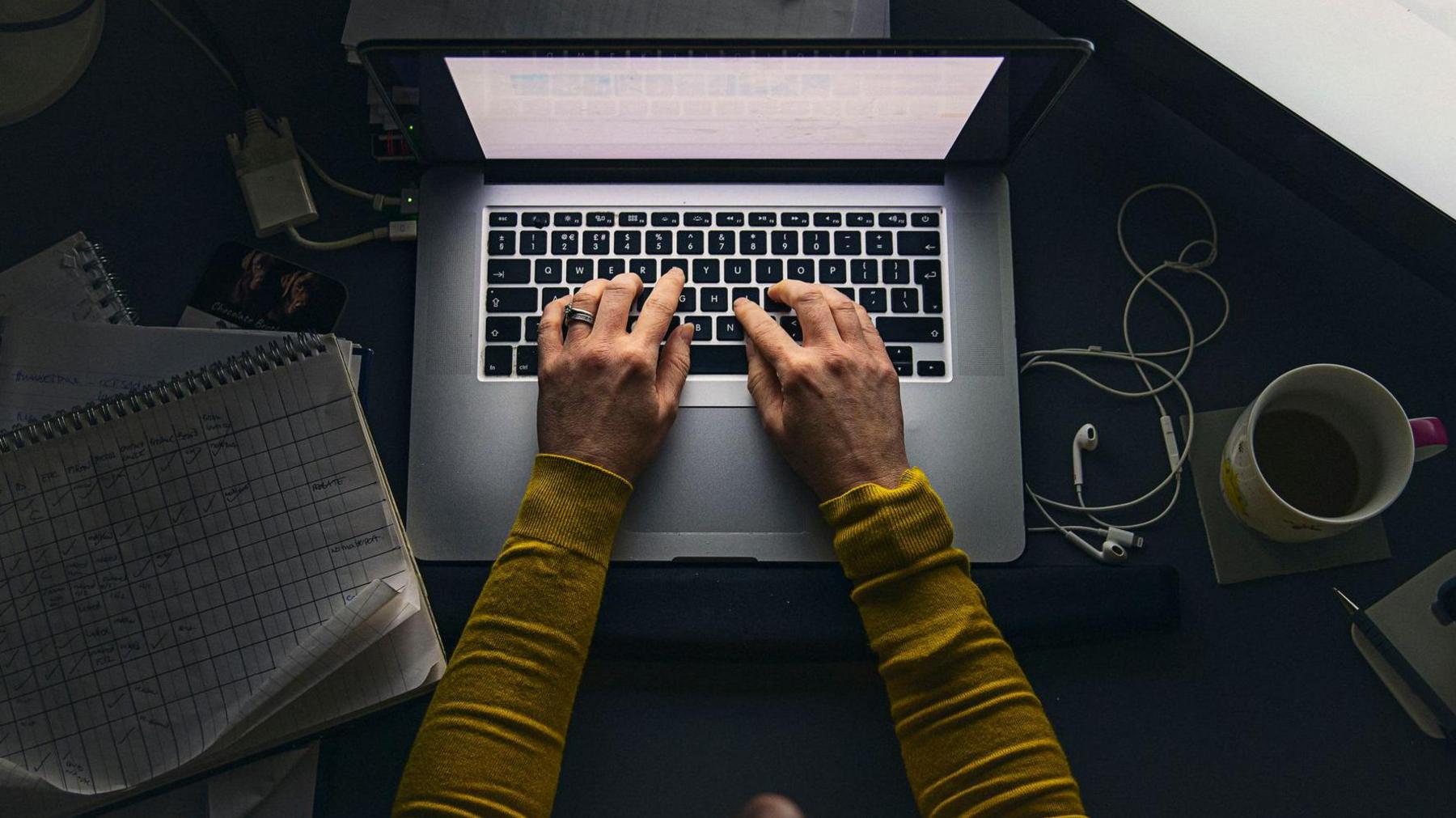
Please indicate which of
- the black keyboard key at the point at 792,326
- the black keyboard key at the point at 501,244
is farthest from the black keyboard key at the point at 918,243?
the black keyboard key at the point at 501,244

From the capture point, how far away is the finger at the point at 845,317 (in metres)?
0.68

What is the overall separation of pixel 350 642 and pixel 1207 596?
25.5 inches

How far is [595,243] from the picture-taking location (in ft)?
2.33

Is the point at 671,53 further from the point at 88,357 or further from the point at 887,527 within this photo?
the point at 88,357

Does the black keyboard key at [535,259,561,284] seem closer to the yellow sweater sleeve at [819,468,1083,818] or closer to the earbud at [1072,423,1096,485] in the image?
the yellow sweater sleeve at [819,468,1083,818]

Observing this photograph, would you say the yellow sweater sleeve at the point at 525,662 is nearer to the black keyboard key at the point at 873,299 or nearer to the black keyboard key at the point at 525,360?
the black keyboard key at the point at 525,360

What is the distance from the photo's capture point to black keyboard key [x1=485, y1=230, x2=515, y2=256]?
71 centimetres

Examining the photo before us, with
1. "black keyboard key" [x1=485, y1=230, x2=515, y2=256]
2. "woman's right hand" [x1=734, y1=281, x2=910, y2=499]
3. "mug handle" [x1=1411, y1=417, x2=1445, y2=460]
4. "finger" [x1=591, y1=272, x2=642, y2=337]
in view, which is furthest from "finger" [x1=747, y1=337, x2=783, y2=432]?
"mug handle" [x1=1411, y1=417, x2=1445, y2=460]

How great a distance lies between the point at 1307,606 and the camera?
0.68 m

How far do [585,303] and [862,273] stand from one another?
0.74 ft

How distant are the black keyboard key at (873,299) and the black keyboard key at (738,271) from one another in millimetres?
93

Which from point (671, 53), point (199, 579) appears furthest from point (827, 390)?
point (199, 579)

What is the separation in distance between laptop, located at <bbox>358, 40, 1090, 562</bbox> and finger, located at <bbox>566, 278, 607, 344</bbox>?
2cm

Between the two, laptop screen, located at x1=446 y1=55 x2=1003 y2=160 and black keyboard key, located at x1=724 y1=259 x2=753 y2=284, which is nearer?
laptop screen, located at x1=446 y1=55 x2=1003 y2=160
